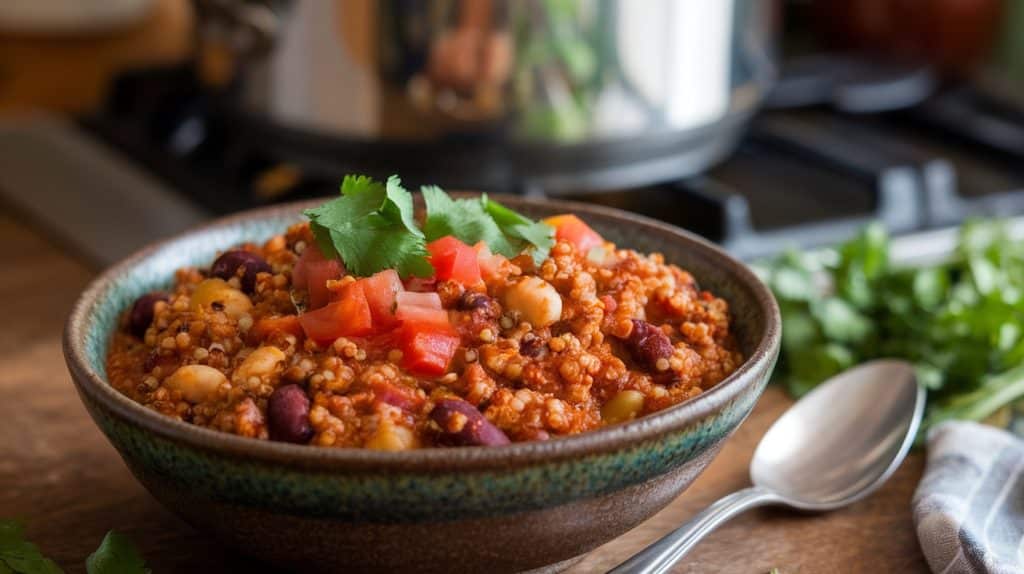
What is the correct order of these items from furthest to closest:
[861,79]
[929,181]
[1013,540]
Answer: [861,79] < [929,181] < [1013,540]

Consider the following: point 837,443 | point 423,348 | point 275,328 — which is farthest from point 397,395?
point 837,443

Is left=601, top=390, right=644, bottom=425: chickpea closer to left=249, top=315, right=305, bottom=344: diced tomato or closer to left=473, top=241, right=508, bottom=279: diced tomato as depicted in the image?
left=473, top=241, right=508, bottom=279: diced tomato

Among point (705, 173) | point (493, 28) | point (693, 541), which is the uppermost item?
point (493, 28)

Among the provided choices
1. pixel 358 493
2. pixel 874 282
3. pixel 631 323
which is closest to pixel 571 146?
pixel 874 282

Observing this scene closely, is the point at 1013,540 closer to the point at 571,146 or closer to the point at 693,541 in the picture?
the point at 693,541

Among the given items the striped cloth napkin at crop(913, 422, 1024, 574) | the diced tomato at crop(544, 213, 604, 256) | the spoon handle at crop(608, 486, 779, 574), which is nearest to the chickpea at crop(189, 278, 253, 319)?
the diced tomato at crop(544, 213, 604, 256)

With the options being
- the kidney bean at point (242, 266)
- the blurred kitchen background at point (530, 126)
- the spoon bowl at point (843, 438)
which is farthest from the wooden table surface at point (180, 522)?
the blurred kitchen background at point (530, 126)

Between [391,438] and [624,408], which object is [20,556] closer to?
[391,438]
